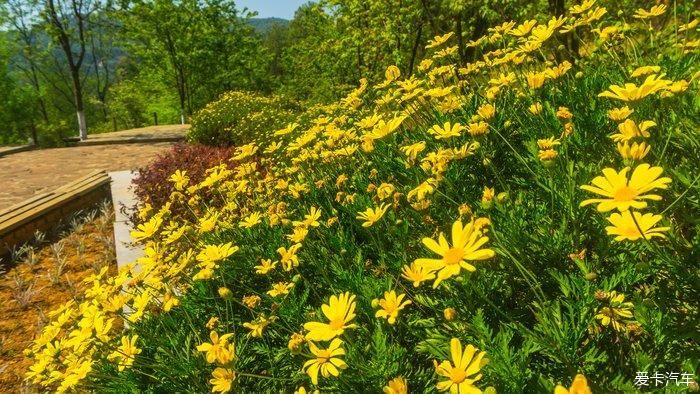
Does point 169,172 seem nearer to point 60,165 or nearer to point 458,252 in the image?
point 458,252

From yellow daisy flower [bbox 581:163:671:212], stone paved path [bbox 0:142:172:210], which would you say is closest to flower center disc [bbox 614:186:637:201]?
yellow daisy flower [bbox 581:163:671:212]

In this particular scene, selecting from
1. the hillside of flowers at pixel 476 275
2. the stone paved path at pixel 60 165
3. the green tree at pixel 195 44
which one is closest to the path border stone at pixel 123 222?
the stone paved path at pixel 60 165

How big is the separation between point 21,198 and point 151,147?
22.9ft

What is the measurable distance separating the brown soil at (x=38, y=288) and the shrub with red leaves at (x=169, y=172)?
72 centimetres

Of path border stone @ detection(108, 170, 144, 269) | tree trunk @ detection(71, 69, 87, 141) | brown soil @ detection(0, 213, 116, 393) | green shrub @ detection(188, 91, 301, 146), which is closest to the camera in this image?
brown soil @ detection(0, 213, 116, 393)

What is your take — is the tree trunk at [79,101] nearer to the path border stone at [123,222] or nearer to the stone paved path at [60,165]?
the stone paved path at [60,165]

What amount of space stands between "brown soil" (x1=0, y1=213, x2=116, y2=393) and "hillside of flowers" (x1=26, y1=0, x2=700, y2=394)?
199 centimetres

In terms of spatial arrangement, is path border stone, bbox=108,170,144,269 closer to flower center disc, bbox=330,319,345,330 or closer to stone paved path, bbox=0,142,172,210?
stone paved path, bbox=0,142,172,210

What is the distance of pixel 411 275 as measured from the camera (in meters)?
1.55

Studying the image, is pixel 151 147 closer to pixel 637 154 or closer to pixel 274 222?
pixel 274 222

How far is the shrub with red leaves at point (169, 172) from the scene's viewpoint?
6250 mm

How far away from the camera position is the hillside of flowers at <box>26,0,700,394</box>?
1293mm

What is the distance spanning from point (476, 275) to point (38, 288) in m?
5.03

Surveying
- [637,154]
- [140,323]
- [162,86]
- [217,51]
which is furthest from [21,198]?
[162,86]
